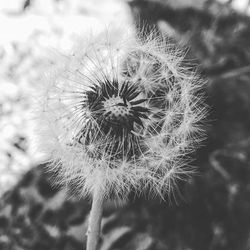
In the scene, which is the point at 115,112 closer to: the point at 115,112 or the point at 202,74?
the point at 115,112

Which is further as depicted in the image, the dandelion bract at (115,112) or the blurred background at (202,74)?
the blurred background at (202,74)

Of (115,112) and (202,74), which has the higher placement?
(202,74)

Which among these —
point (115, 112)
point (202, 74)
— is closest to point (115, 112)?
point (115, 112)

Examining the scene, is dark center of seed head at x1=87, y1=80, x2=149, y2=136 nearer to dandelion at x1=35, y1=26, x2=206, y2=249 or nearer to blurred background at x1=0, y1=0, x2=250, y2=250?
dandelion at x1=35, y1=26, x2=206, y2=249

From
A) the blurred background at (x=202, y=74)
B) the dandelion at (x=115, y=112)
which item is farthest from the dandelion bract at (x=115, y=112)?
the blurred background at (x=202, y=74)

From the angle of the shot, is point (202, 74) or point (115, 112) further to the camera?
point (202, 74)

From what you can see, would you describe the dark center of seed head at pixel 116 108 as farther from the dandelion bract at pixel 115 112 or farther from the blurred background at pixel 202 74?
the blurred background at pixel 202 74

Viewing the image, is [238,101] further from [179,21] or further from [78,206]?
[78,206]
